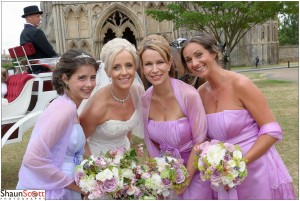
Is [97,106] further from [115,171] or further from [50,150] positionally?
[115,171]

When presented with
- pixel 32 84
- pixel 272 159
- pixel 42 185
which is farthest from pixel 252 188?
pixel 32 84

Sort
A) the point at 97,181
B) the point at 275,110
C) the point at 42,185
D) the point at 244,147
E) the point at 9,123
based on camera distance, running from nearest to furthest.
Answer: the point at 97,181 < the point at 42,185 < the point at 244,147 < the point at 9,123 < the point at 275,110

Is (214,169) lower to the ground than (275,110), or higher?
higher

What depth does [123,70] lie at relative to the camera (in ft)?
9.91

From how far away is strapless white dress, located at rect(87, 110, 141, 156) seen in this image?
3.35 metres

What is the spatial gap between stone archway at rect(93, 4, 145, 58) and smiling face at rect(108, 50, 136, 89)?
2785 centimetres

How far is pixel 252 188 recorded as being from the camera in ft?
10.4

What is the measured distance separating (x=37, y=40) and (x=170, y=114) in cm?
405

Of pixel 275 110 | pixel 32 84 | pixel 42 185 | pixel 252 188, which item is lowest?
pixel 275 110

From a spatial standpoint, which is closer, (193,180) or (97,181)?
(97,181)

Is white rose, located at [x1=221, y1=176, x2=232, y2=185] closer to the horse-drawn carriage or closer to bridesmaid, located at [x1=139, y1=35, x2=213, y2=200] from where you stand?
bridesmaid, located at [x1=139, y1=35, x2=213, y2=200]

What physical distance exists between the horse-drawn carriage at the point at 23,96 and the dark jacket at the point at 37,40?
170 mm

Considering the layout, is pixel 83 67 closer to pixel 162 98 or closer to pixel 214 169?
pixel 162 98

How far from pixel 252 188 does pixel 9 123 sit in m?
3.91
